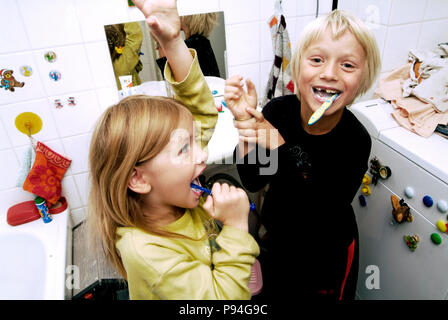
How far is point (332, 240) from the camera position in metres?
0.99

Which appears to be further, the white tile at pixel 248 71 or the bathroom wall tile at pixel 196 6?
the white tile at pixel 248 71

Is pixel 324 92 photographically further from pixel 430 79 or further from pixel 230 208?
pixel 430 79

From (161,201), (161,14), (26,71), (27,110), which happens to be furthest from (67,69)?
(161,201)

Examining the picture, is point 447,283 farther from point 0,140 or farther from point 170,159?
point 0,140

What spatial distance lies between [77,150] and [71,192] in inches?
9.9

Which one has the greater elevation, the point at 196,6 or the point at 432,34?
the point at 196,6

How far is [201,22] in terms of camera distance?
137cm

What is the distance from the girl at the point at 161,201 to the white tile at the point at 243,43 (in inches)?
30.4

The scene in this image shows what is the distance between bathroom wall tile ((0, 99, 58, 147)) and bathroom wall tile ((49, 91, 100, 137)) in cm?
3

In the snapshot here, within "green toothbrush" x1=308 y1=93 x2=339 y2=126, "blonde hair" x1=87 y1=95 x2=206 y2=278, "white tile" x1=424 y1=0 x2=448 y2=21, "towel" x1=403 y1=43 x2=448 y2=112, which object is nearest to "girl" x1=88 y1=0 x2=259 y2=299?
"blonde hair" x1=87 y1=95 x2=206 y2=278

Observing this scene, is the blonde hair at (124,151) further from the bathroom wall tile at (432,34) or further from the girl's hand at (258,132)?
the bathroom wall tile at (432,34)

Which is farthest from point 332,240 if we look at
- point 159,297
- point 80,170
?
point 80,170

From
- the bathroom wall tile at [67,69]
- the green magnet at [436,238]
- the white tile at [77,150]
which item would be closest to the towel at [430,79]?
the green magnet at [436,238]

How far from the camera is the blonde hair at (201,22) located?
53.1 inches
